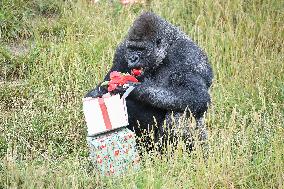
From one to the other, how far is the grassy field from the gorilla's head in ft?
2.14

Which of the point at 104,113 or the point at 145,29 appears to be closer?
the point at 104,113

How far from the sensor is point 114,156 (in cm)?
429

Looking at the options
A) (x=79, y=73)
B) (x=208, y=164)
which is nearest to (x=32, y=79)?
(x=79, y=73)

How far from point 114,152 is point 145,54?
0.72 metres

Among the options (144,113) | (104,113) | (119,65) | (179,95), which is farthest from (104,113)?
(119,65)

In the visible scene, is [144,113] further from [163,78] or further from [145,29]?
[145,29]

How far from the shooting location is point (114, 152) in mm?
4277

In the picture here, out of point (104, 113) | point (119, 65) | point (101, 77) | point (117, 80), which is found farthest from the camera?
point (101, 77)

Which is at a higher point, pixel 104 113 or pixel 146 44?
pixel 146 44

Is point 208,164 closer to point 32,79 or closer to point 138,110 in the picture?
point 138,110

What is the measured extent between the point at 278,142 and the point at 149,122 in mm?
911

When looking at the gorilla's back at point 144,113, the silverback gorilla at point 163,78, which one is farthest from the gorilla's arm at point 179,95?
the gorilla's back at point 144,113

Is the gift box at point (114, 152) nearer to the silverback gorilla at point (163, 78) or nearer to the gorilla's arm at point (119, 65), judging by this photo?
the silverback gorilla at point (163, 78)

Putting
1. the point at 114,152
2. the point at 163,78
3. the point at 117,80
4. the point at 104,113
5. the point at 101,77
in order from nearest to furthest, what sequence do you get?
the point at 104,113 → the point at 114,152 → the point at 117,80 → the point at 163,78 → the point at 101,77
